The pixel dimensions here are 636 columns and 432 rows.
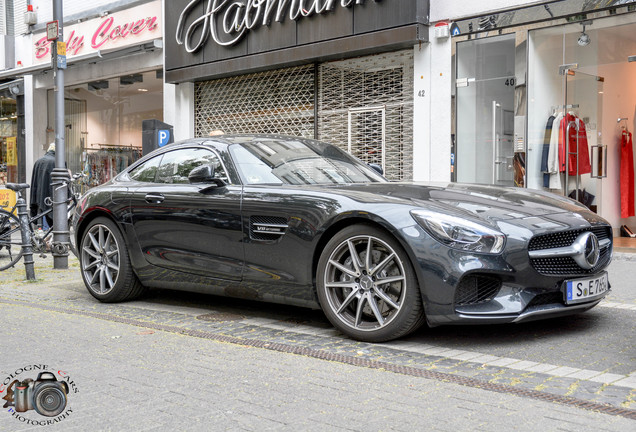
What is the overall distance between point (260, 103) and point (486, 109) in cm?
523

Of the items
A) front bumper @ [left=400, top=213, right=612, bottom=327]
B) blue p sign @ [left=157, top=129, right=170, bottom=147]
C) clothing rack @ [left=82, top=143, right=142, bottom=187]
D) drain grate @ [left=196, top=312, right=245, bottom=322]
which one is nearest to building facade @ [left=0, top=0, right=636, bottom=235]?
blue p sign @ [left=157, top=129, right=170, bottom=147]

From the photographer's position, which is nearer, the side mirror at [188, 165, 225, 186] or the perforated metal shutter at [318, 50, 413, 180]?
the side mirror at [188, 165, 225, 186]

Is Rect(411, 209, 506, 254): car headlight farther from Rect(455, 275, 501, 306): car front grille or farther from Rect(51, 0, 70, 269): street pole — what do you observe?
Rect(51, 0, 70, 269): street pole

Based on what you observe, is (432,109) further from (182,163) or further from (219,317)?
(219,317)

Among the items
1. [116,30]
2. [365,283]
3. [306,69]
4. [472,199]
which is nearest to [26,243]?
[365,283]

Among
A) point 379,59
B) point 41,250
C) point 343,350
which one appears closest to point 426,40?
point 379,59

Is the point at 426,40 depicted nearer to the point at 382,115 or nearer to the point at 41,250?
the point at 382,115

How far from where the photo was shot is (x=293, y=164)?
19.2ft

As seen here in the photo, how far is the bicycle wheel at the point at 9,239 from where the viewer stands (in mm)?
9883

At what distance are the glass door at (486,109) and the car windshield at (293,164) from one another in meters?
5.89

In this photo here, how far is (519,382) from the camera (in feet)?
12.9

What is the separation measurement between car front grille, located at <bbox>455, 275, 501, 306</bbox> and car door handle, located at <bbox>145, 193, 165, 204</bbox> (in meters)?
2.85

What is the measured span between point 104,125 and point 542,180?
12648 mm

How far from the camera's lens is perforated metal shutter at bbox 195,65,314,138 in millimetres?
14484
